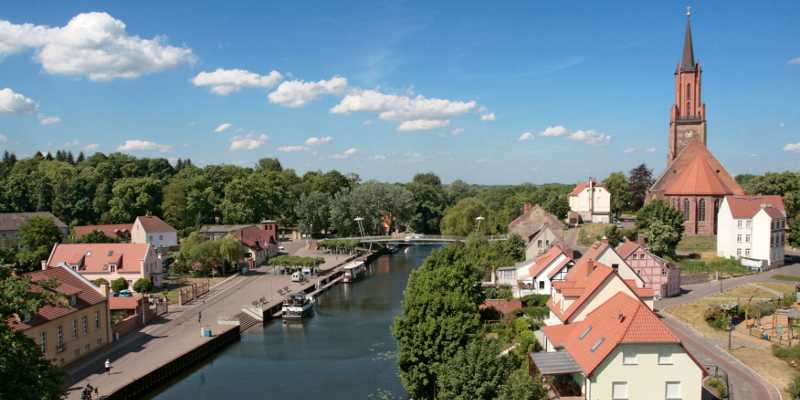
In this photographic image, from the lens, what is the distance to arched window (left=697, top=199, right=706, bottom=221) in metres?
59.2

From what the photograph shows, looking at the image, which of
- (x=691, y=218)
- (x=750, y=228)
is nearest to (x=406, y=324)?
(x=750, y=228)

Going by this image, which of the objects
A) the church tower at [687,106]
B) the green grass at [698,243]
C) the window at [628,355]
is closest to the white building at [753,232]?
the green grass at [698,243]

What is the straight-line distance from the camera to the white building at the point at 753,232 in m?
47.2

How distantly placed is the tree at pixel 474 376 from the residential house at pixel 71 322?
741 inches

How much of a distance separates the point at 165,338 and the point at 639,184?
77.7m

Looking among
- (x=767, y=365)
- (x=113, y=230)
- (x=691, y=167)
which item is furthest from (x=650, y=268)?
(x=113, y=230)

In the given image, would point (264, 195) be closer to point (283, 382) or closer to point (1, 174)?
point (1, 174)

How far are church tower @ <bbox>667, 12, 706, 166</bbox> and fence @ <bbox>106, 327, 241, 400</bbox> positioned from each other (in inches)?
2422

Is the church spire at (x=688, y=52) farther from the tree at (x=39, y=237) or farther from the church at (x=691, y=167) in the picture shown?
the tree at (x=39, y=237)

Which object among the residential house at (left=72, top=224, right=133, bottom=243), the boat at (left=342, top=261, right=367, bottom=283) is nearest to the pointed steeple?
the boat at (left=342, top=261, right=367, bottom=283)

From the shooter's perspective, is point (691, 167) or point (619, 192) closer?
point (691, 167)

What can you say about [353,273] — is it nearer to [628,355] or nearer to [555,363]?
[555,363]

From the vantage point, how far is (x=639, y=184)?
8612 cm

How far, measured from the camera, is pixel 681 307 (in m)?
36.0
